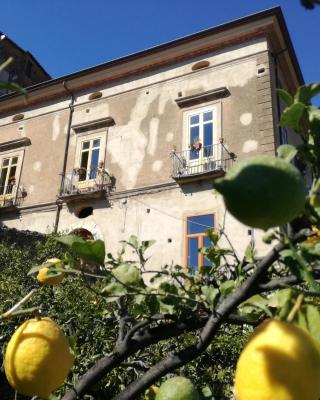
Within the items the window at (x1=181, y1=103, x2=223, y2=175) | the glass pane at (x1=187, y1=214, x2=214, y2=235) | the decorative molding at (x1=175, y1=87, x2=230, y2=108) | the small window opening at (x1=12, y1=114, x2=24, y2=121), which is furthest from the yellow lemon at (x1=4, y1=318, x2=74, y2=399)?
the small window opening at (x1=12, y1=114, x2=24, y2=121)

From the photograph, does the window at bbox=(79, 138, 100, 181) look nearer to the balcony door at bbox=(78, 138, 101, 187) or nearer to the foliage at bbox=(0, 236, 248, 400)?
the balcony door at bbox=(78, 138, 101, 187)

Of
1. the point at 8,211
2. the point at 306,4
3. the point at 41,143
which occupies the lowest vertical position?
the point at 306,4

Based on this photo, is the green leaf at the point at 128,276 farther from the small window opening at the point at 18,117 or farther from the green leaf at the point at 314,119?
the small window opening at the point at 18,117

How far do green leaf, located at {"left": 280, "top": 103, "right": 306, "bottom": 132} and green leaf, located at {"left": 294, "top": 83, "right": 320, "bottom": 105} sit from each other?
0.03 meters

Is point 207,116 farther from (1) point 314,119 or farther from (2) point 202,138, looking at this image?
(1) point 314,119

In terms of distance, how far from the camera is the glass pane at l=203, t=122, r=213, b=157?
1262 cm

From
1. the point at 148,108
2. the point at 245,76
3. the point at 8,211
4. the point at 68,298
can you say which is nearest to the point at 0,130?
the point at 8,211

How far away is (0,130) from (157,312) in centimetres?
1770

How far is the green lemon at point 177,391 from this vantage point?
3.90 feet

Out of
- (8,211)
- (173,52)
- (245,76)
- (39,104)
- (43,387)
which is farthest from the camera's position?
(39,104)

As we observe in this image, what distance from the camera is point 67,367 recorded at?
3.69 ft

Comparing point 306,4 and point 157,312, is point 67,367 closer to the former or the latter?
point 157,312

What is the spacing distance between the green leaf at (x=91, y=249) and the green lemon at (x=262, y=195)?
0.39 m

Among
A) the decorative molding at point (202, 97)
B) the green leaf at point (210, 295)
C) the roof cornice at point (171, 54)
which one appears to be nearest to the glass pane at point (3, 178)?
the roof cornice at point (171, 54)
